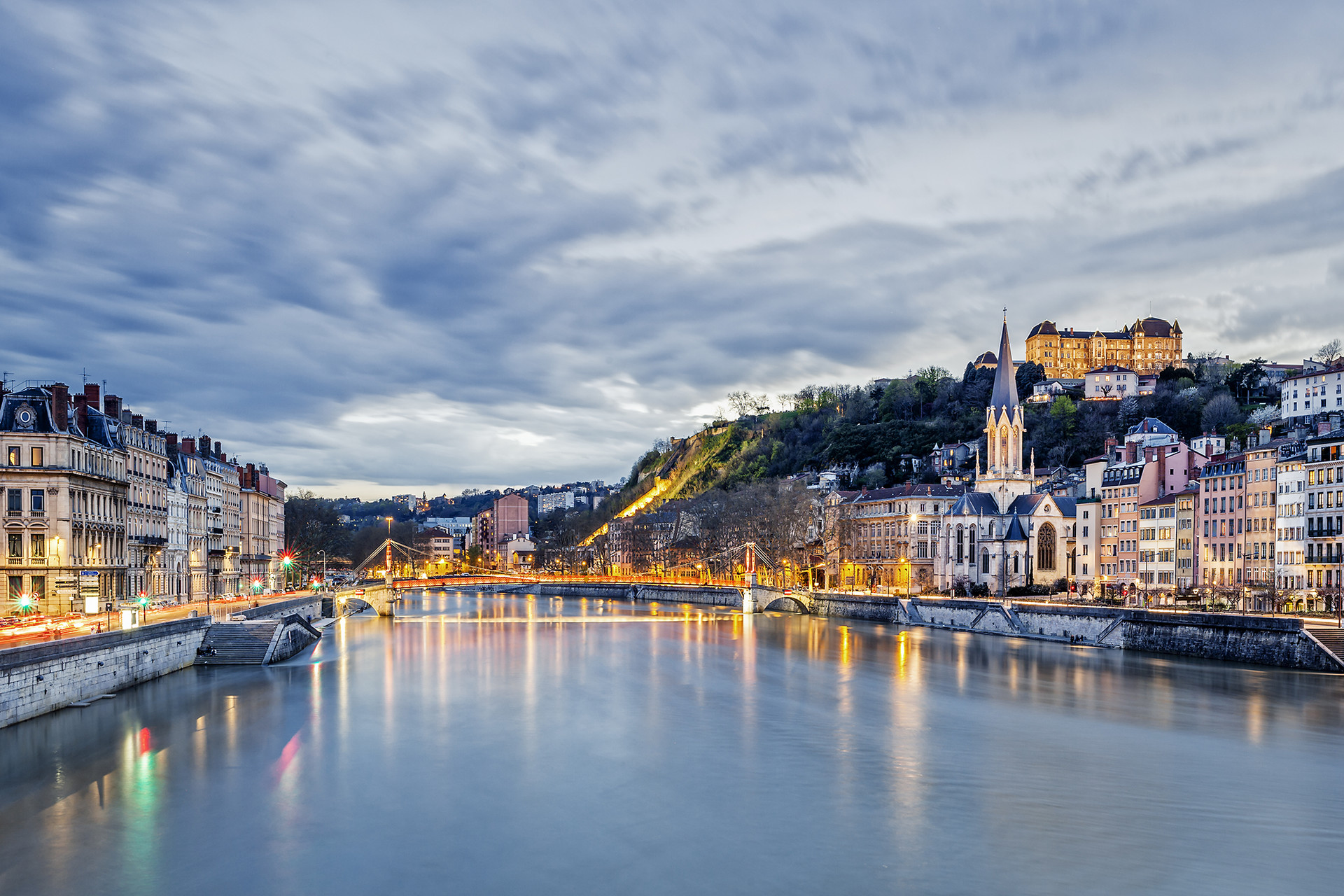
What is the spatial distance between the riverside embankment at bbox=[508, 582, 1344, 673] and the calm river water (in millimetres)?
2041

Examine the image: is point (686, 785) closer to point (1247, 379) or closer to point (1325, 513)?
point (1325, 513)

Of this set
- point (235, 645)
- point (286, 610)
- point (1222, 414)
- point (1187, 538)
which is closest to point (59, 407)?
point (235, 645)

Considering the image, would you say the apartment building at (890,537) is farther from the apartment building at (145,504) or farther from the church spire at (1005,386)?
the apartment building at (145,504)

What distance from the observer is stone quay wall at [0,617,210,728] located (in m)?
24.8

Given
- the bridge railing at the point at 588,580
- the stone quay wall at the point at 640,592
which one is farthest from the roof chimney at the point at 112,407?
the stone quay wall at the point at 640,592

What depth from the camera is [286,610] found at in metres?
51.8

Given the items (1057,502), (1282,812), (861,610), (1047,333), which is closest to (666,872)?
(1282,812)

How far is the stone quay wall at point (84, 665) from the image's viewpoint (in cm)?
2480

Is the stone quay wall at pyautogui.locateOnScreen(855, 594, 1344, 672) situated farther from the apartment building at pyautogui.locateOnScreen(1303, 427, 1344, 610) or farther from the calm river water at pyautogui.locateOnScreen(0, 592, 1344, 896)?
the apartment building at pyautogui.locateOnScreen(1303, 427, 1344, 610)

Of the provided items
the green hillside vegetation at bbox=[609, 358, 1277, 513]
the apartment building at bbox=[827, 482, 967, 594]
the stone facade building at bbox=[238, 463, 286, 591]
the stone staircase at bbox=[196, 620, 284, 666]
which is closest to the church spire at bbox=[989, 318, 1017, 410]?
the apartment building at bbox=[827, 482, 967, 594]

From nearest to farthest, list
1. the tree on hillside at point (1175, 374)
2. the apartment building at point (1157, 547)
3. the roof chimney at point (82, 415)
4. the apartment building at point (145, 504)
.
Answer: the roof chimney at point (82, 415) → the apartment building at point (145, 504) → the apartment building at point (1157, 547) → the tree on hillside at point (1175, 374)

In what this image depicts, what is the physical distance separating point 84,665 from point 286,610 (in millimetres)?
22876

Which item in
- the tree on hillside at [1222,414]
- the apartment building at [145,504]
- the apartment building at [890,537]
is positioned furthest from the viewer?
the tree on hillside at [1222,414]

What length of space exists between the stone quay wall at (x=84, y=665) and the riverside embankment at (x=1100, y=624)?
36.5 m
